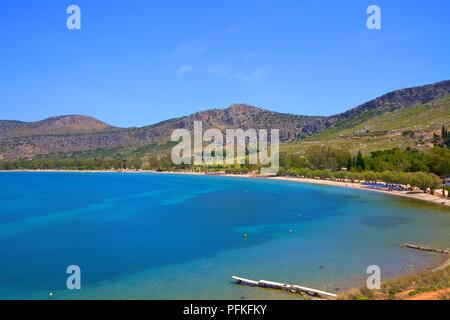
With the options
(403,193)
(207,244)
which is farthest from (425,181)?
(207,244)

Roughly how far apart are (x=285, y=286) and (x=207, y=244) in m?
22.7

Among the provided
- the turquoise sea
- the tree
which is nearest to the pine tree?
the tree

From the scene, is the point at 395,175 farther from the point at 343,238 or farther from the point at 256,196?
the point at 343,238

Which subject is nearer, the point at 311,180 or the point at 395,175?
the point at 395,175

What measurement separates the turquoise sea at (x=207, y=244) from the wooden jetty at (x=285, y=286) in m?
1.02

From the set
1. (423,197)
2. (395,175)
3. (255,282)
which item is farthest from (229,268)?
(395,175)

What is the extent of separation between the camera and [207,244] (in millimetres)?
59750

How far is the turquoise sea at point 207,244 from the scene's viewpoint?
41.2 meters

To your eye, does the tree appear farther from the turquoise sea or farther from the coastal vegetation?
the coastal vegetation

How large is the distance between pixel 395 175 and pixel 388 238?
2644 inches

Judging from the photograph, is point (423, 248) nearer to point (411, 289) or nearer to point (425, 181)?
point (411, 289)
